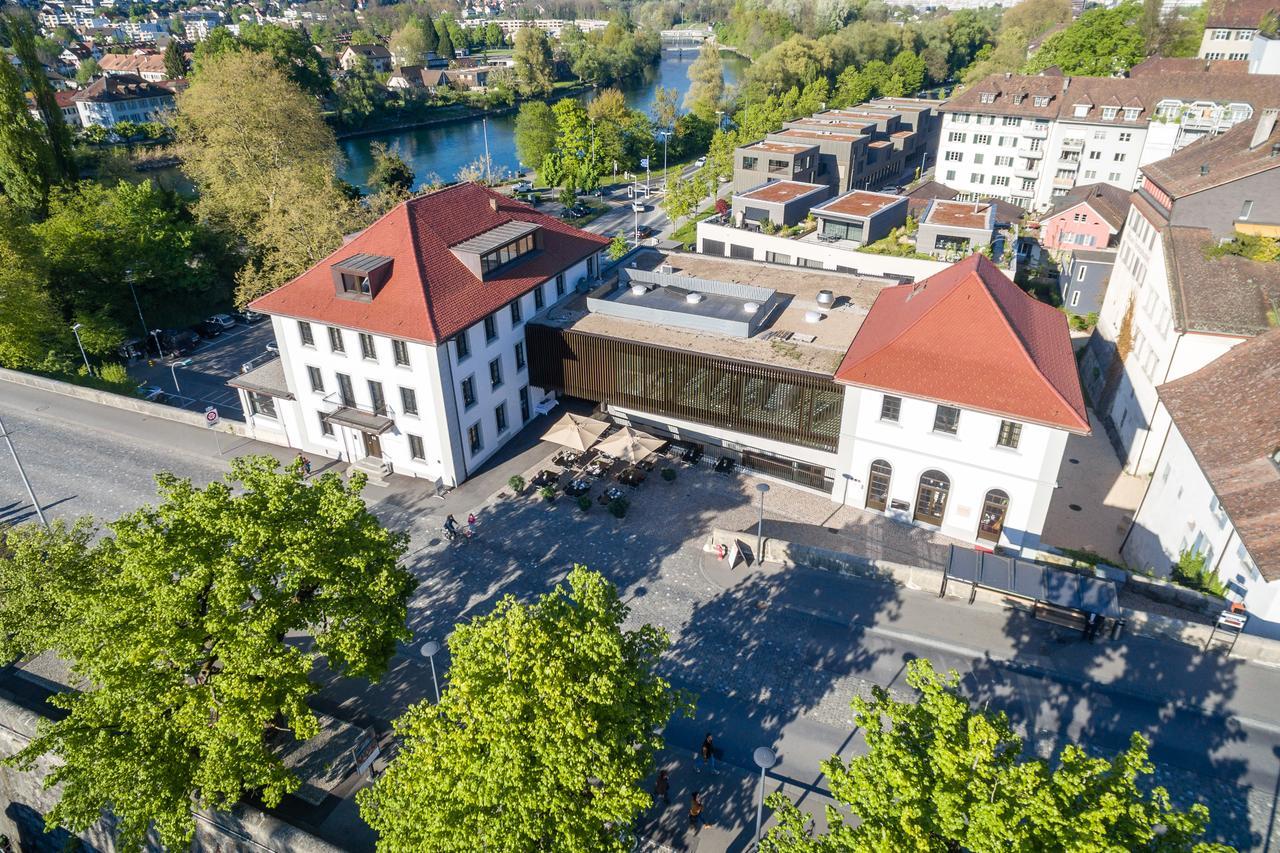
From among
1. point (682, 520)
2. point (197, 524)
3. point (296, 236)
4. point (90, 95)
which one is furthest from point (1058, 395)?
point (90, 95)

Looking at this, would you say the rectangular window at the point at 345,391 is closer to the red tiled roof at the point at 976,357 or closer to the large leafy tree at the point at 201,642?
the large leafy tree at the point at 201,642

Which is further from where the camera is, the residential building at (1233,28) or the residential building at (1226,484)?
the residential building at (1233,28)

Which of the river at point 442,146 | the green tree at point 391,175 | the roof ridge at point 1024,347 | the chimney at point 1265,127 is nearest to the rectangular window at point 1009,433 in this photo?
the roof ridge at point 1024,347

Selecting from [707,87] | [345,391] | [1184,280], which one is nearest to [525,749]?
[345,391]

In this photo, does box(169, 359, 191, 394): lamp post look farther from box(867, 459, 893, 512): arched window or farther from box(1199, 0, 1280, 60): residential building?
box(1199, 0, 1280, 60): residential building

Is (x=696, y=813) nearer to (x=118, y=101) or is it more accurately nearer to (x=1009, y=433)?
(x=1009, y=433)

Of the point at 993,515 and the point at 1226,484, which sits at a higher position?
the point at 1226,484
